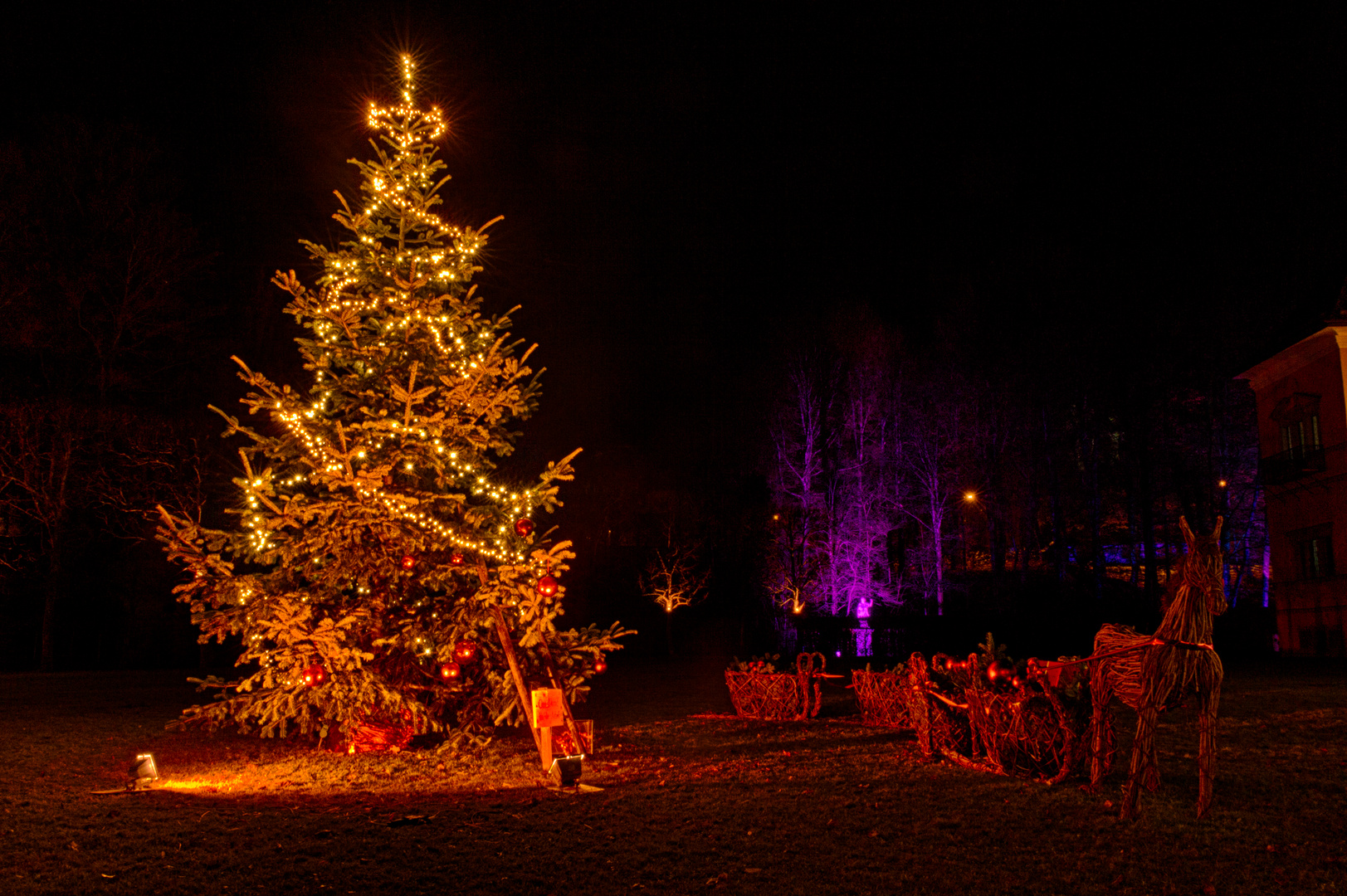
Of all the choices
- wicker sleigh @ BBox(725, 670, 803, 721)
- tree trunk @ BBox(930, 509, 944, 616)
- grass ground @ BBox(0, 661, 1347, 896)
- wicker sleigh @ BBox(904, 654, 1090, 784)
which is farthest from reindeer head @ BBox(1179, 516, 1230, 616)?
tree trunk @ BBox(930, 509, 944, 616)

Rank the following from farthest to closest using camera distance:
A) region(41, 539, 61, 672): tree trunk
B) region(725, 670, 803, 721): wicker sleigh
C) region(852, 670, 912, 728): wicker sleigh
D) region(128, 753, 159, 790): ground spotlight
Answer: region(41, 539, 61, 672): tree trunk
region(725, 670, 803, 721): wicker sleigh
region(852, 670, 912, 728): wicker sleigh
region(128, 753, 159, 790): ground spotlight

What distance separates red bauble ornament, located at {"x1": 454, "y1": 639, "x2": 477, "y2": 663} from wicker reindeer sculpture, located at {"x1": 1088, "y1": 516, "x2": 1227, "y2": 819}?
6403mm

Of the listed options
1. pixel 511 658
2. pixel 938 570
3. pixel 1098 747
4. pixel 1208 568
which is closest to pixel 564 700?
pixel 511 658

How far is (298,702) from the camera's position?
32.3 ft

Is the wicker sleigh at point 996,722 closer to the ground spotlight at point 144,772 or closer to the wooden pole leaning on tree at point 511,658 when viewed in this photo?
the wooden pole leaning on tree at point 511,658

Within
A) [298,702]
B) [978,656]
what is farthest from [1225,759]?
[298,702]

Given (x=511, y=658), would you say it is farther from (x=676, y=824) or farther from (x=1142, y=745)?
(x=1142, y=745)

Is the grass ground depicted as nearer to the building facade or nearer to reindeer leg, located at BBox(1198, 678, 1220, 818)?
reindeer leg, located at BBox(1198, 678, 1220, 818)

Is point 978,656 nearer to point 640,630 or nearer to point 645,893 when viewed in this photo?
point 645,893

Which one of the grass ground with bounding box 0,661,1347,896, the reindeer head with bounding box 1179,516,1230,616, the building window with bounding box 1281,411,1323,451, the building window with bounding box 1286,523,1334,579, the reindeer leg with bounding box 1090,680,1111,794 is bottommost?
the grass ground with bounding box 0,661,1347,896

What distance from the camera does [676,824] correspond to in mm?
6840

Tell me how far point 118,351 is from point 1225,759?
89.8 ft

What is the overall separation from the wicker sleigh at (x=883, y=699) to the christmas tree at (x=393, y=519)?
4097mm

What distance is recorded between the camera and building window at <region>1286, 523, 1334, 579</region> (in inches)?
945
